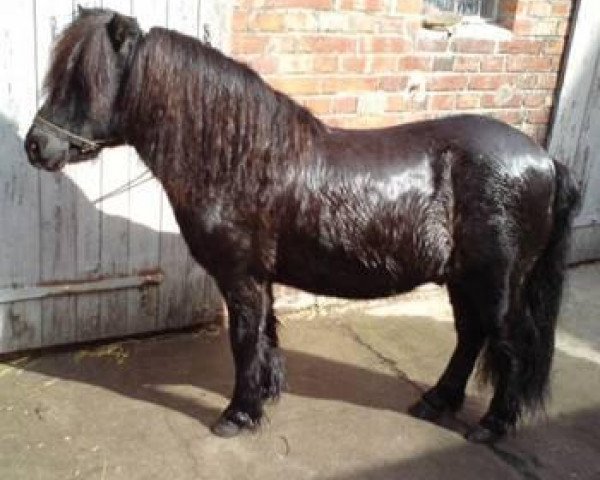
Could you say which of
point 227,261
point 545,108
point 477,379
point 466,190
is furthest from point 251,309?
point 545,108

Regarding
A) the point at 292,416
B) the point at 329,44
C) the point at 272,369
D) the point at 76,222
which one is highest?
the point at 329,44

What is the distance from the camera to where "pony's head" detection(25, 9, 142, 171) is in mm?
2721

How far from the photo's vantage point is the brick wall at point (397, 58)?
12.5 ft

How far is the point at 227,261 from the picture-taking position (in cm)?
303

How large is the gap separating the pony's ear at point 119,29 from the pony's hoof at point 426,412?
2.12 meters

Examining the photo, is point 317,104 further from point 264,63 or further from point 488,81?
point 488,81

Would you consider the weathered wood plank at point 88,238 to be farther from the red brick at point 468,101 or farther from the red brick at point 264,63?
the red brick at point 468,101

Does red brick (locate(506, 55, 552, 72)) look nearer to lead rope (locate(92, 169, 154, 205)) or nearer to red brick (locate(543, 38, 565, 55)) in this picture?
red brick (locate(543, 38, 565, 55))

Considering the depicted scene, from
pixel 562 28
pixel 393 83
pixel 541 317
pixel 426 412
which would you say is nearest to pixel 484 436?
pixel 426 412

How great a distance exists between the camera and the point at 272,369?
3377 millimetres

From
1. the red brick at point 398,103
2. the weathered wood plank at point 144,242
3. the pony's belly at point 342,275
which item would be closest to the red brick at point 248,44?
the weathered wood plank at point 144,242

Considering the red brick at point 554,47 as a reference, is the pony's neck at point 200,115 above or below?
below

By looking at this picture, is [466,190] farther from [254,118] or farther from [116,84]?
[116,84]

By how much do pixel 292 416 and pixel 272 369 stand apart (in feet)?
0.90
